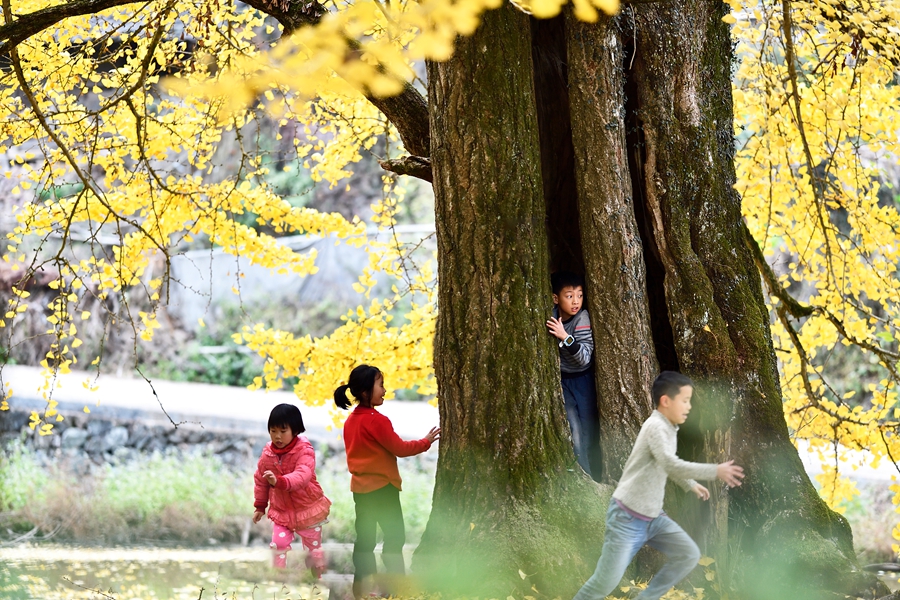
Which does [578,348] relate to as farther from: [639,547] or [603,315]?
[639,547]

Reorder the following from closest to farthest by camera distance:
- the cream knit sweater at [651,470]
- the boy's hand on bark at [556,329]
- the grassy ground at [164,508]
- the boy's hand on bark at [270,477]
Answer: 1. the cream knit sweater at [651,470]
2. the boy's hand on bark at [556,329]
3. the boy's hand on bark at [270,477]
4. the grassy ground at [164,508]

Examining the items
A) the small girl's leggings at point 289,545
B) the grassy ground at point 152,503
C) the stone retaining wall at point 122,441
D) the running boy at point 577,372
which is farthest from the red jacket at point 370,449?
the stone retaining wall at point 122,441

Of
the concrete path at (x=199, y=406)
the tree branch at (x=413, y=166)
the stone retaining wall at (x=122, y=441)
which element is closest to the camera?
the tree branch at (x=413, y=166)

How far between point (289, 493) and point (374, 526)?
1.55 feet

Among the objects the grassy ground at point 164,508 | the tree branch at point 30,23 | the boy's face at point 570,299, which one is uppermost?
the tree branch at point 30,23

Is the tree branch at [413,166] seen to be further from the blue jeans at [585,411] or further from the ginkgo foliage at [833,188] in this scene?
the ginkgo foliage at [833,188]

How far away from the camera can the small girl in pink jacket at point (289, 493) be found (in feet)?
13.7

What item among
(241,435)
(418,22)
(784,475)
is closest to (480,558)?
(784,475)

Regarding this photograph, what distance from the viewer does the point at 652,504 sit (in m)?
2.89

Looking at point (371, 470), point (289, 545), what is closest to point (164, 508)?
point (289, 545)

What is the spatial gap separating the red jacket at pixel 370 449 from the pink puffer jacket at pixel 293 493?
0.87 feet

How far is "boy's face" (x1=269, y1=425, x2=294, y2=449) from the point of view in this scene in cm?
Result: 416

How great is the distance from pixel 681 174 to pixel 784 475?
4.81 ft

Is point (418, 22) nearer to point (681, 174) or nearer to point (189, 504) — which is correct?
point (681, 174)
